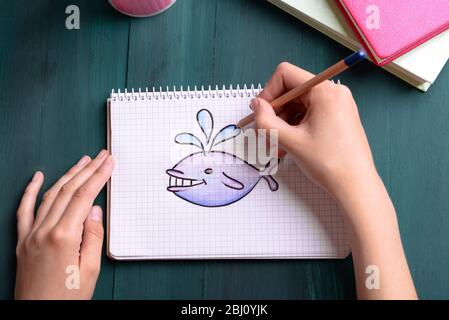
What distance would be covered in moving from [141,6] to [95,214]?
30 cm

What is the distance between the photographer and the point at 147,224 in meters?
0.67

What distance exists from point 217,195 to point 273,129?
13cm

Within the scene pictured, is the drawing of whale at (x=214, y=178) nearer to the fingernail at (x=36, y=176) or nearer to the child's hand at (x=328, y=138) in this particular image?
the child's hand at (x=328, y=138)

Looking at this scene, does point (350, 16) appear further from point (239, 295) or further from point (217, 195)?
point (239, 295)

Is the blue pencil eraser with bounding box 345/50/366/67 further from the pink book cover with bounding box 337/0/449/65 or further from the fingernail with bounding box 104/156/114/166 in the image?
the fingernail with bounding box 104/156/114/166

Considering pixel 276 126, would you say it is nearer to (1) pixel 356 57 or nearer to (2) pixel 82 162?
A: (1) pixel 356 57

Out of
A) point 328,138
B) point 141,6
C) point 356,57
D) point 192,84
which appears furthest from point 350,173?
point 141,6

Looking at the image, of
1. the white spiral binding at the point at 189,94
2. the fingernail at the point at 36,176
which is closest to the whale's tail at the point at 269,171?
the white spiral binding at the point at 189,94

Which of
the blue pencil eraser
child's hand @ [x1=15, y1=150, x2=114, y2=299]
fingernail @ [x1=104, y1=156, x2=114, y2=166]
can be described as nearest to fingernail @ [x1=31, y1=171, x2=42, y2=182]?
child's hand @ [x1=15, y1=150, x2=114, y2=299]

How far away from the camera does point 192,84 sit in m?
0.71

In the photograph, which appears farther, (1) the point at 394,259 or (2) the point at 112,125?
(2) the point at 112,125

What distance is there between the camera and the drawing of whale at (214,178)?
2.19 feet

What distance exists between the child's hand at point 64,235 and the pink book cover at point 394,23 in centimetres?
Answer: 40
